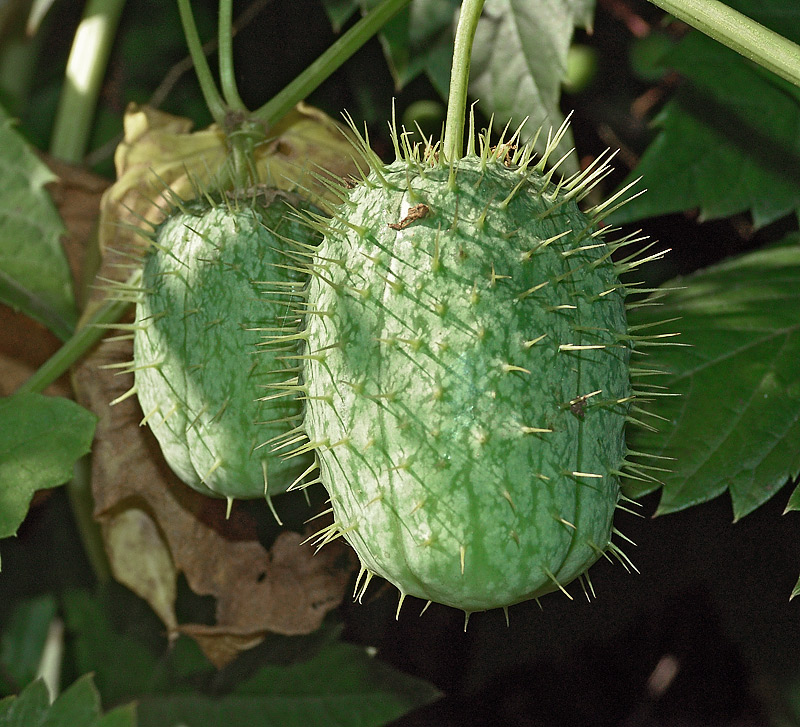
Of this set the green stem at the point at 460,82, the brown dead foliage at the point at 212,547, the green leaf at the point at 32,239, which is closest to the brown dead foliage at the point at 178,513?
the brown dead foliage at the point at 212,547

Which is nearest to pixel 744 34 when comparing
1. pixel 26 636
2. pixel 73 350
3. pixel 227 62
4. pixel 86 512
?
pixel 227 62

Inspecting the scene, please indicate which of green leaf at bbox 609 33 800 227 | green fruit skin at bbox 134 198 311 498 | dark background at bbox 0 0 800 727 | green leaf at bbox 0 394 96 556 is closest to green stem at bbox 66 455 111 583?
green leaf at bbox 0 394 96 556

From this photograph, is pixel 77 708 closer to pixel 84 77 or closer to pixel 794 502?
pixel 794 502

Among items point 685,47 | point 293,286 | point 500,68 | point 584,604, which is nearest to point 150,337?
point 293,286

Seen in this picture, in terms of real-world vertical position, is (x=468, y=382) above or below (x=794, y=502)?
above

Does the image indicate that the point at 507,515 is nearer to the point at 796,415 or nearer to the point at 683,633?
the point at 796,415

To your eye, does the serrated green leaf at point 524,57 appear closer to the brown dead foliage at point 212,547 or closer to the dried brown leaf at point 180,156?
the dried brown leaf at point 180,156
